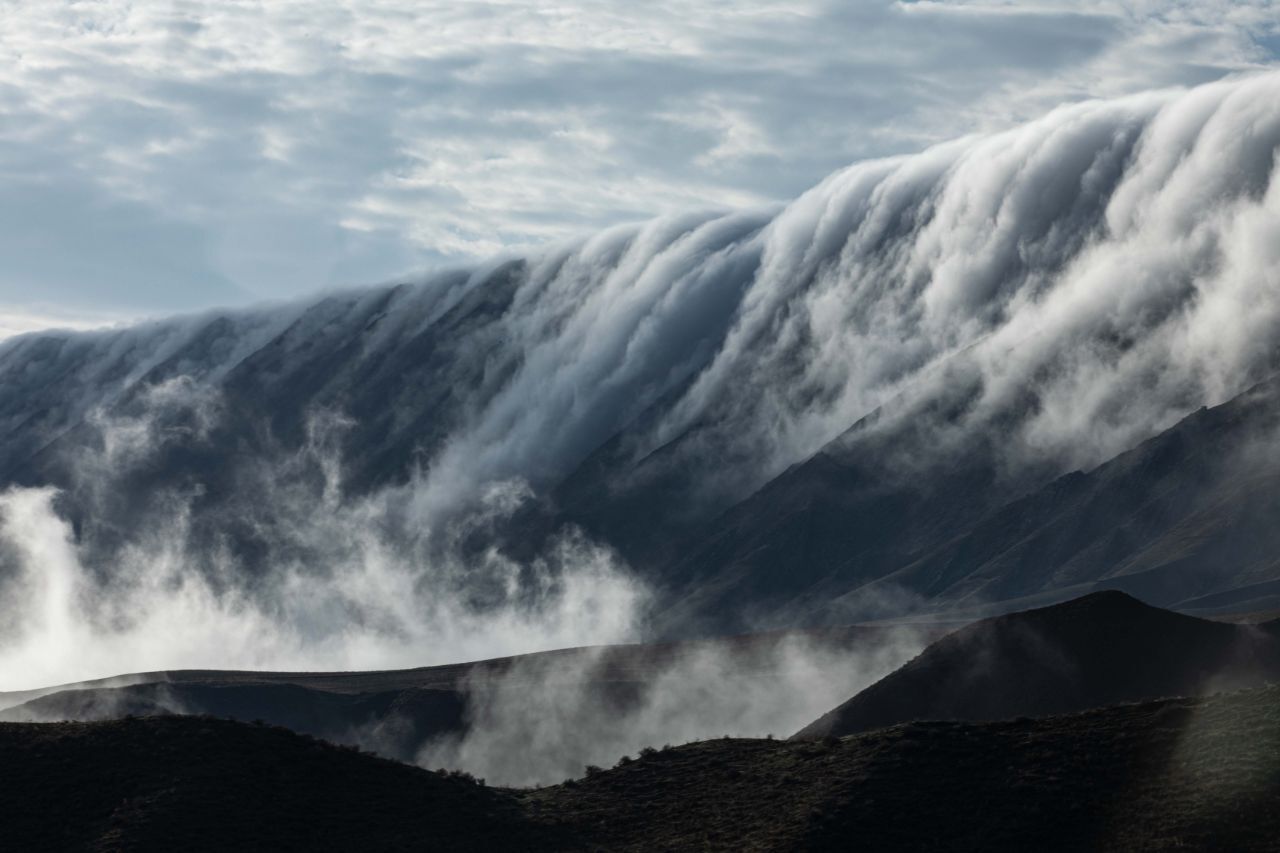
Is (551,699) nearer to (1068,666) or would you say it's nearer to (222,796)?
(1068,666)

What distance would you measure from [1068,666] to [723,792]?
3011cm

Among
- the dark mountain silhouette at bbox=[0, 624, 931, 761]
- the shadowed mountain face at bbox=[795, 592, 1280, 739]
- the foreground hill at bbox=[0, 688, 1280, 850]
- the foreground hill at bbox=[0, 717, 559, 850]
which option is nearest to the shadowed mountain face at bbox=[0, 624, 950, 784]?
the dark mountain silhouette at bbox=[0, 624, 931, 761]

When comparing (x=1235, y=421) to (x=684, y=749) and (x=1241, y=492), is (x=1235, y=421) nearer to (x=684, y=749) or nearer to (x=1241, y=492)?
(x=1241, y=492)

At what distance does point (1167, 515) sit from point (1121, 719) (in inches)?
5359

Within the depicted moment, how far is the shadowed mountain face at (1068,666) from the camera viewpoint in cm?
8112

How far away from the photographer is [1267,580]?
15425 cm

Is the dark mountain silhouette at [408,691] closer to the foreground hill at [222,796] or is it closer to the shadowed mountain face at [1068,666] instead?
the shadowed mountain face at [1068,666]

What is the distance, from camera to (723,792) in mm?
57438

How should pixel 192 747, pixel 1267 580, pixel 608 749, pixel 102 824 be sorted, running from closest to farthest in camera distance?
pixel 102 824 → pixel 192 747 → pixel 608 749 → pixel 1267 580

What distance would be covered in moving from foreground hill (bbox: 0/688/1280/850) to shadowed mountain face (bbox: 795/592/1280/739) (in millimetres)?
23218

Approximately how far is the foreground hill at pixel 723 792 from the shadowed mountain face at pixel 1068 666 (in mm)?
23218

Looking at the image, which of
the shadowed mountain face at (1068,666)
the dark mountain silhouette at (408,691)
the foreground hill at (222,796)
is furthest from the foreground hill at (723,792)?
the dark mountain silhouette at (408,691)

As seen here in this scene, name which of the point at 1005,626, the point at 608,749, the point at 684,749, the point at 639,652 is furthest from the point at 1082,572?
the point at 684,749

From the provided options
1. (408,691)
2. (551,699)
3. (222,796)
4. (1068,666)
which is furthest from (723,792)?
(408,691)
